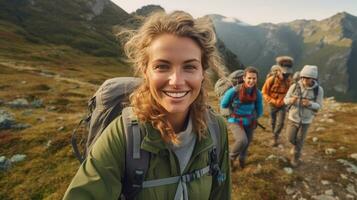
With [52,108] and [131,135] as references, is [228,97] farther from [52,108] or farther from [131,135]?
[52,108]

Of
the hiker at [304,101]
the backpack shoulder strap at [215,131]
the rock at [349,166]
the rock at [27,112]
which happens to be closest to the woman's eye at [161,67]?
the backpack shoulder strap at [215,131]

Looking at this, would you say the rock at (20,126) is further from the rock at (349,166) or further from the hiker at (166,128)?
the rock at (349,166)

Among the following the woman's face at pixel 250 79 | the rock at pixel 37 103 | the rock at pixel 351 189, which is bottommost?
the rock at pixel 37 103

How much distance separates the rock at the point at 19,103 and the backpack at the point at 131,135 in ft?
56.3

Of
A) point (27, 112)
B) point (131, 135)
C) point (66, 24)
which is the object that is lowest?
point (27, 112)

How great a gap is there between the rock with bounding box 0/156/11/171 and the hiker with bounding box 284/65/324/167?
10217mm

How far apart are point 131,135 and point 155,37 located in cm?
99

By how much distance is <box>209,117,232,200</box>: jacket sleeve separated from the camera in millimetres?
3340

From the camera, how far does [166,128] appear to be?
2.80 metres

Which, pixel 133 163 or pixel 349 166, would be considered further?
pixel 349 166

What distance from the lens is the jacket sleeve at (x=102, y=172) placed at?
2311 mm

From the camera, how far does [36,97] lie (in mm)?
22328

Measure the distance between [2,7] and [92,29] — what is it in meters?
30.3

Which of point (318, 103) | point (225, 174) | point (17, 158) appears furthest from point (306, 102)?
point (17, 158)
